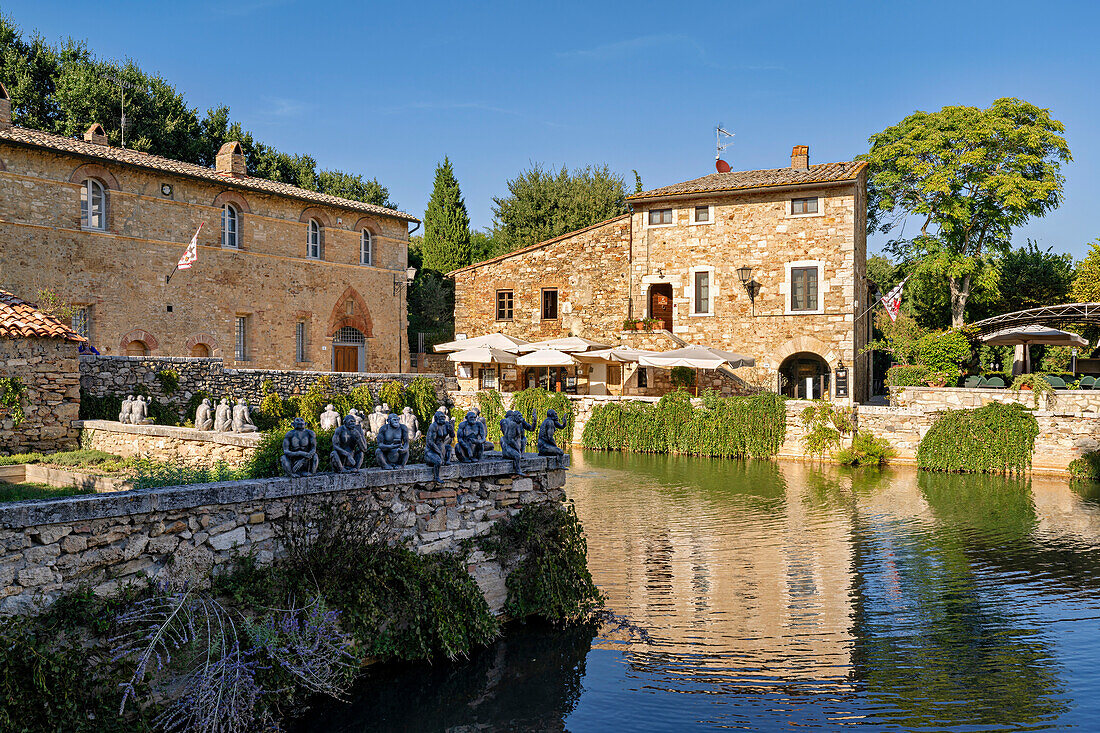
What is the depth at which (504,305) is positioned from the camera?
31.3m

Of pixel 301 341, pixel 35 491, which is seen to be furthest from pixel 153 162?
pixel 35 491

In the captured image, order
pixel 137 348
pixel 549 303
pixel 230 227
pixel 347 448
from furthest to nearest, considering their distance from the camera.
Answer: pixel 549 303 → pixel 230 227 → pixel 137 348 → pixel 347 448

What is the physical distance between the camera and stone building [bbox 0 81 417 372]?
21375mm

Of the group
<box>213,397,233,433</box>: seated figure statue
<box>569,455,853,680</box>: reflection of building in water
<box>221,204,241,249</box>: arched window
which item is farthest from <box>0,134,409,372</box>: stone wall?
<box>569,455,853,680</box>: reflection of building in water

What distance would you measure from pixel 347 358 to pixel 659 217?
1247 cm

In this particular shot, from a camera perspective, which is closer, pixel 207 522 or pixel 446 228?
pixel 207 522

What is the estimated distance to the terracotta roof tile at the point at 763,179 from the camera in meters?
26.2

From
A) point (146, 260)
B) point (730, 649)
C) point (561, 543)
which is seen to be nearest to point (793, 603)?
point (730, 649)

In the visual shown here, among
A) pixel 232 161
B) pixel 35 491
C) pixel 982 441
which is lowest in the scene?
pixel 982 441

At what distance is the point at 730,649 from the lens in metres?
8.12

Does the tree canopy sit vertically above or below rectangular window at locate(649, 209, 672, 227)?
above

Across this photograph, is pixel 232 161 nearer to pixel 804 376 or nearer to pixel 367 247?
pixel 367 247

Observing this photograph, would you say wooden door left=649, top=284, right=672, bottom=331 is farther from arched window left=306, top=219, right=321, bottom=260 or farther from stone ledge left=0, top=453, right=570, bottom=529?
stone ledge left=0, top=453, right=570, bottom=529

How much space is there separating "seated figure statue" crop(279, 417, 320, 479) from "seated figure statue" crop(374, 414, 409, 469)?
72 cm
